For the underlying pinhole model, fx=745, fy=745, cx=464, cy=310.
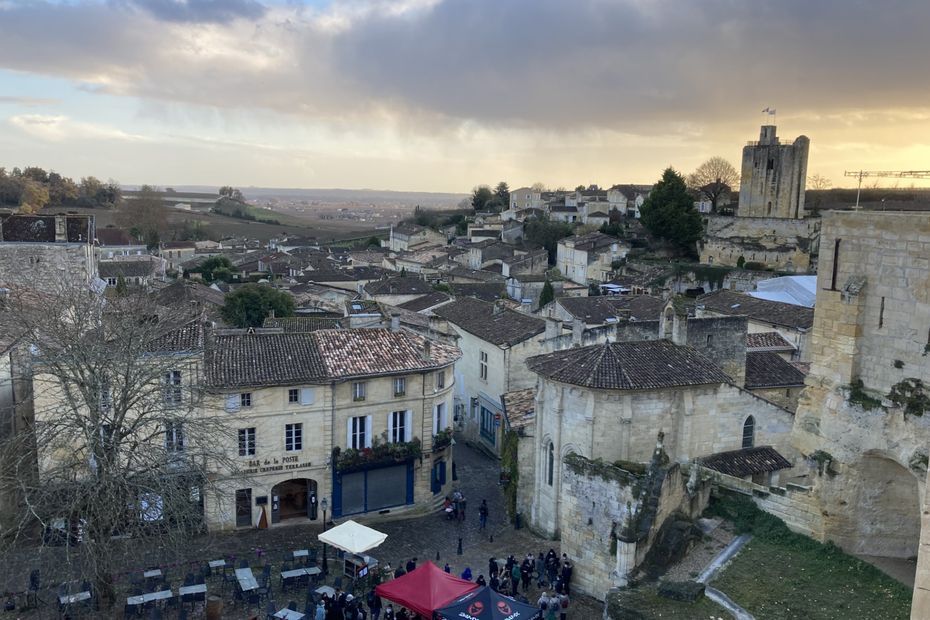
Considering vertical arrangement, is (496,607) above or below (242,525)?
above

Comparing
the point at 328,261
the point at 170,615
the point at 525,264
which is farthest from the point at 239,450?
the point at 328,261

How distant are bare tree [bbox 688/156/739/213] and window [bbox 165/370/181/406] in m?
96.6

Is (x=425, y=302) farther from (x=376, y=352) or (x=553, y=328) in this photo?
(x=376, y=352)

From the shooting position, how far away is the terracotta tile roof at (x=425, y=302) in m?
53.2

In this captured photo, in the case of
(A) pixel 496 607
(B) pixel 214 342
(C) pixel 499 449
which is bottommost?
(C) pixel 499 449

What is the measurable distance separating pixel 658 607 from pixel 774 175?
7844cm

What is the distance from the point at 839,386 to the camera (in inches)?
723

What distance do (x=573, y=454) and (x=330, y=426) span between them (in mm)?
10015

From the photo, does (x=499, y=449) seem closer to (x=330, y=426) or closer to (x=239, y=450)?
(x=330, y=426)

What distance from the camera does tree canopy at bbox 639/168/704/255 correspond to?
262ft

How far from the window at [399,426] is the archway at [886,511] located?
54.5 feet

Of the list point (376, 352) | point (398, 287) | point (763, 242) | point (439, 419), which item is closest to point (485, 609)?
point (439, 419)

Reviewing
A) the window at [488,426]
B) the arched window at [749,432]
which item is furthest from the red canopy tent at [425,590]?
the window at [488,426]

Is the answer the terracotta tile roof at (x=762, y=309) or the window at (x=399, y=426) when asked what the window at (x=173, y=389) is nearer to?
the window at (x=399, y=426)
